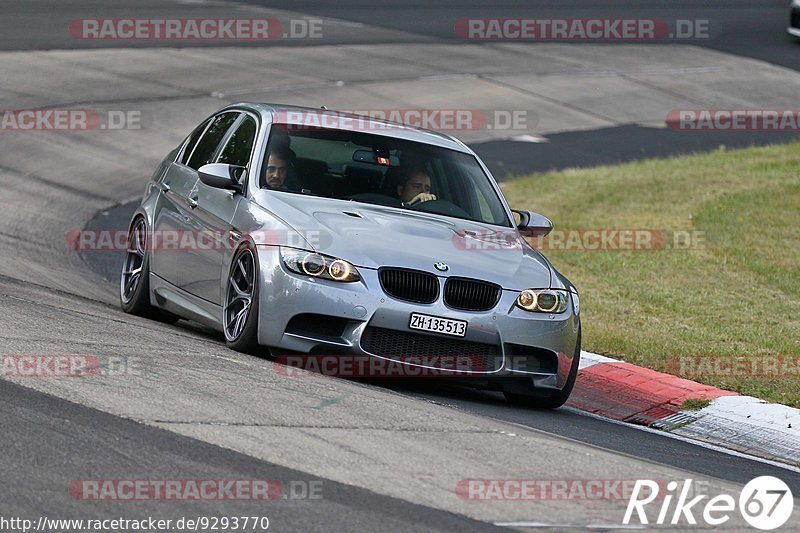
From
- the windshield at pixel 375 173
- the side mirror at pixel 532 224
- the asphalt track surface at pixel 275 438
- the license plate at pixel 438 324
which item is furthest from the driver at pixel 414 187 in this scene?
the license plate at pixel 438 324

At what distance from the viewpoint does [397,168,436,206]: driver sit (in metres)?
9.55

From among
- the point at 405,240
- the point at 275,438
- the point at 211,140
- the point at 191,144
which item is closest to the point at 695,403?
the point at 405,240

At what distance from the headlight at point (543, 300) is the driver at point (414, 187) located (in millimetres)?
1260

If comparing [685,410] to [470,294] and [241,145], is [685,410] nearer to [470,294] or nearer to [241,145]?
[470,294]

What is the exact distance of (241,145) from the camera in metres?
9.90

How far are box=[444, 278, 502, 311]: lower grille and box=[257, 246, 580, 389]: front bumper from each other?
5 cm

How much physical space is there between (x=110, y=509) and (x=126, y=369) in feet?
7.08

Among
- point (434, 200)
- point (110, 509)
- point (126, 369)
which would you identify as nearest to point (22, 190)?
point (434, 200)

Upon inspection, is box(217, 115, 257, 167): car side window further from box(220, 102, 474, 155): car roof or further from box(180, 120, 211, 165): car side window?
box(180, 120, 211, 165): car side window

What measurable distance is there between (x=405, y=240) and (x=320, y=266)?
1.97 ft

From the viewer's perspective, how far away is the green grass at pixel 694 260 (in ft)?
36.8

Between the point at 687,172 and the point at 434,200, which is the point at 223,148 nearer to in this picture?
the point at 434,200

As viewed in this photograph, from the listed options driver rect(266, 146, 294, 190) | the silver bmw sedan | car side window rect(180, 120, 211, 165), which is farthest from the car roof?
car side window rect(180, 120, 211, 165)

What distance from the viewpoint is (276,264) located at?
831 centimetres
